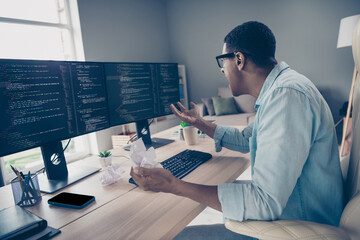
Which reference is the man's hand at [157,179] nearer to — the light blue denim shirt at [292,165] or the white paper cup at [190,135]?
the light blue denim shirt at [292,165]

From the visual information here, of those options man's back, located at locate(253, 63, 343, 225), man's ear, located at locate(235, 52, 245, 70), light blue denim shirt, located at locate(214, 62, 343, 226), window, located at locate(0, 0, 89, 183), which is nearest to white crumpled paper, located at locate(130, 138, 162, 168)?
light blue denim shirt, located at locate(214, 62, 343, 226)

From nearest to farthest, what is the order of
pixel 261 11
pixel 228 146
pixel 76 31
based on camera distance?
pixel 228 146
pixel 76 31
pixel 261 11

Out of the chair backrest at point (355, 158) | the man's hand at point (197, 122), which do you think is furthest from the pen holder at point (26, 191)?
the chair backrest at point (355, 158)

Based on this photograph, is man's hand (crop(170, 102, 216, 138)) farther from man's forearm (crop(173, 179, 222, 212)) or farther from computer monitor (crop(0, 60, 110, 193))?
man's forearm (crop(173, 179, 222, 212))

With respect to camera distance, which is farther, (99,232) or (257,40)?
(257,40)

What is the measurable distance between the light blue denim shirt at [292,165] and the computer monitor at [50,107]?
71 cm

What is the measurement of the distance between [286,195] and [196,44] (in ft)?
15.5

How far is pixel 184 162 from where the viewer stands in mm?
1146

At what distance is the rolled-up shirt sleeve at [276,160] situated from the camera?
647 mm

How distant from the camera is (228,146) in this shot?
1255 millimetres

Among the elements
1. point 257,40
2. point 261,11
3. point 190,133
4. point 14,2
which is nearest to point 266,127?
point 257,40

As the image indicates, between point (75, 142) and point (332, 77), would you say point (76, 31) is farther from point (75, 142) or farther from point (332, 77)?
point (332, 77)

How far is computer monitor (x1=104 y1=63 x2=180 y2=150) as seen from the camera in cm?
127

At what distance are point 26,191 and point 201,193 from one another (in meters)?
0.61
